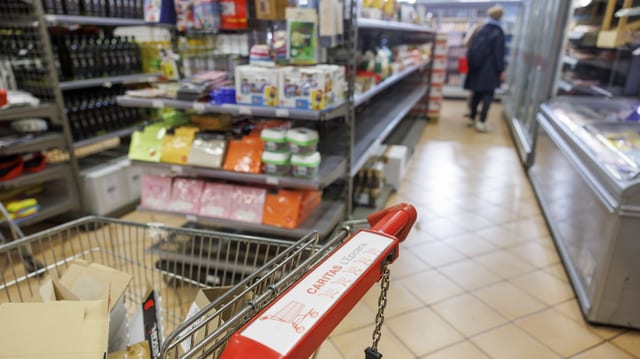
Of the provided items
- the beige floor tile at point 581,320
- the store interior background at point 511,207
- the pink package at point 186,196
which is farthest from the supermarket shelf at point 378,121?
the beige floor tile at point 581,320

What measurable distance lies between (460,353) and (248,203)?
146cm

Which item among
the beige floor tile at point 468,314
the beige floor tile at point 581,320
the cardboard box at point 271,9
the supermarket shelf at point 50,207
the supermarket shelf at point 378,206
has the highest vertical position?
the cardboard box at point 271,9

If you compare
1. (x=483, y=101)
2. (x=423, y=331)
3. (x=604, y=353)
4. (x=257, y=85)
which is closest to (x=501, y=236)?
(x=604, y=353)

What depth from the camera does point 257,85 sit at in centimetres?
246

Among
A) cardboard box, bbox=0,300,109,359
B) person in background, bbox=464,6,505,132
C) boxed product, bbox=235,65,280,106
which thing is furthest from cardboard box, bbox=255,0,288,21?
person in background, bbox=464,6,505,132

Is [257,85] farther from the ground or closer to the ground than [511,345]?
farther from the ground

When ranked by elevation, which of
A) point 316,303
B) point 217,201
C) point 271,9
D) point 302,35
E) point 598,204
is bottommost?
point 217,201

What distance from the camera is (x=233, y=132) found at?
104 inches

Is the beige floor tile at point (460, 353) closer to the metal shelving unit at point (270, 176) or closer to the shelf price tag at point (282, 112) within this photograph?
the metal shelving unit at point (270, 176)

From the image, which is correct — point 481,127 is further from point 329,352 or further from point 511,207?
point 329,352

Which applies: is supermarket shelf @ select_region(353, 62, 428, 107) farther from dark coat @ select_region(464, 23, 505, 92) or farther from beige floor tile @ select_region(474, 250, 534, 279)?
dark coat @ select_region(464, 23, 505, 92)

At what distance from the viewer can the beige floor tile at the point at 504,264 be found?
289 centimetres

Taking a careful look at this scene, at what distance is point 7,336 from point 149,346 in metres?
0.39

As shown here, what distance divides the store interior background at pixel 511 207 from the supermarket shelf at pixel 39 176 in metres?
0.01
